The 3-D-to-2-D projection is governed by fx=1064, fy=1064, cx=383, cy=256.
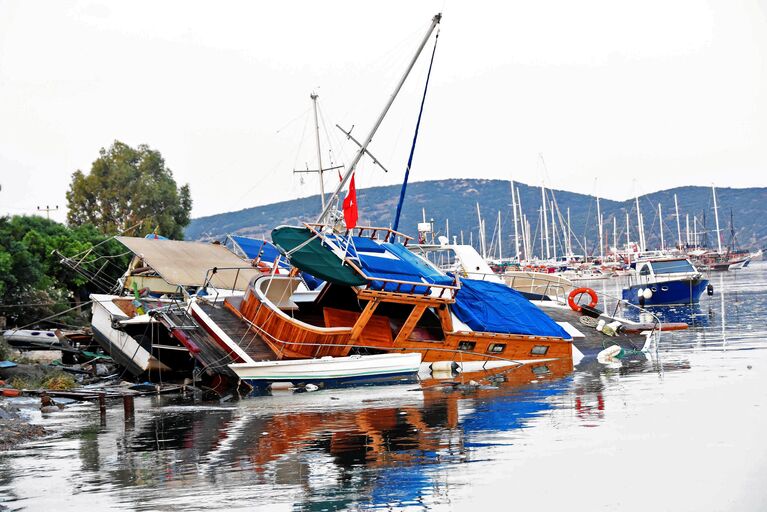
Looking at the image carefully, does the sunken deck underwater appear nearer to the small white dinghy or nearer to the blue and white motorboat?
the small white dinghy

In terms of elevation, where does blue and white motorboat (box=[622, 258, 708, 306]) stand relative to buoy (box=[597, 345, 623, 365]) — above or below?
above

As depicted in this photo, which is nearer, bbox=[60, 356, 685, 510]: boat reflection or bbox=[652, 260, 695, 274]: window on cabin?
bbox=[60, 356, 685, 510]: boat reflection

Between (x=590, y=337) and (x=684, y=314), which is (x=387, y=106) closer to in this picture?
(x=590, y=337)

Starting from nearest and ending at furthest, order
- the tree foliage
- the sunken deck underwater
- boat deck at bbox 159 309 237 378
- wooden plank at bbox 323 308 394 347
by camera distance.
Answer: boat deck at bbox 159 309 237 378 < the sunken deck underwater < wooden plank at bbox 323 308 394 347 < the tree foliage

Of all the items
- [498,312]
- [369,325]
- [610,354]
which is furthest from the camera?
[610,354]

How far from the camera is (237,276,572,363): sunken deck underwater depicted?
28297mm

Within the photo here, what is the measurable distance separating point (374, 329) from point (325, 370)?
2.47 m

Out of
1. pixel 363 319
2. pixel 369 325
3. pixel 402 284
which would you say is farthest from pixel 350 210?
pixel 369 325

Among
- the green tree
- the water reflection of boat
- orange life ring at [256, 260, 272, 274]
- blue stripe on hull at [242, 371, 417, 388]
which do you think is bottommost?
blue stripe on hull at [242, 371, 417, 388]

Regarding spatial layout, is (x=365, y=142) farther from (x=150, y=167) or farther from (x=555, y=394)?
(x=150, y=167)

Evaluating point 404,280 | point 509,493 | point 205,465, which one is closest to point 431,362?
point 404,280

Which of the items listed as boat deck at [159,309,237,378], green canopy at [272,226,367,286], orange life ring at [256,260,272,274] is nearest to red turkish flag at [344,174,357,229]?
green canopy at [272,226,367,286]

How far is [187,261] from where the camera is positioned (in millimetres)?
38156

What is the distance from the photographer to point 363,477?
15.1 metres
